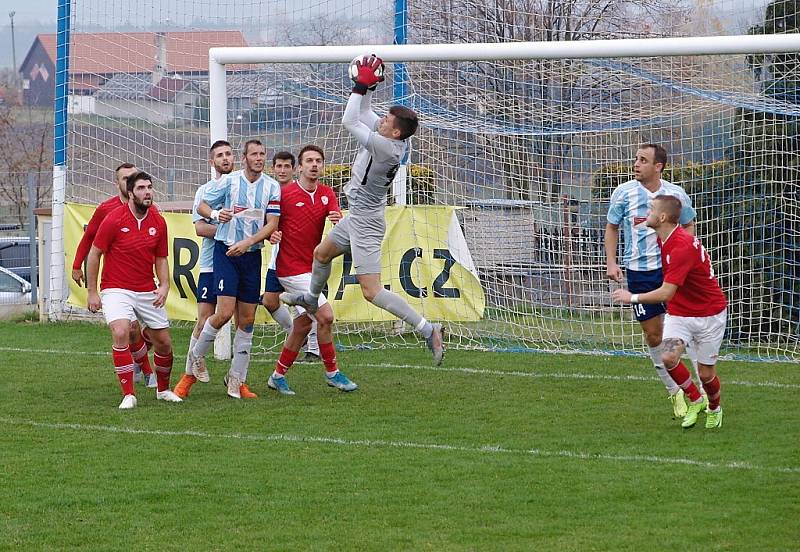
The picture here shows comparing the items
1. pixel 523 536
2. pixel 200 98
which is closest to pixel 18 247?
pixel 200 98

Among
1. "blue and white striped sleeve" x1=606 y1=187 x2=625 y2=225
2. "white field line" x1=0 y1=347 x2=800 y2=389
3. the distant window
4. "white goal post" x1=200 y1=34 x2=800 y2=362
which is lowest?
"white field line" x1=0 y1=347 x2=800 y2=389

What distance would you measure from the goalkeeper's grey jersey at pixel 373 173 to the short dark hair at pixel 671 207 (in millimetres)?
2081

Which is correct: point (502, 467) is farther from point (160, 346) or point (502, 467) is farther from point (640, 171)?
point (160, 346)

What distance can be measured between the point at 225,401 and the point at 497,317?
4.79 metres

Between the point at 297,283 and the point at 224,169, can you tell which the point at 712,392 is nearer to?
the point at 297,283

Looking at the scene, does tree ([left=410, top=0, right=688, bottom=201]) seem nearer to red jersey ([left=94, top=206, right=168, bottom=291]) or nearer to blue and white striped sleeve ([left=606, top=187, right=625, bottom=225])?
blue and white striped sleeve ([left=606, top=187, right=625, bottom=225])

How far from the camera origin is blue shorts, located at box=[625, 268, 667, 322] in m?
9.19

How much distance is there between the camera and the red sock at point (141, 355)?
1082cm

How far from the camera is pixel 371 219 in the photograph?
31.3ft

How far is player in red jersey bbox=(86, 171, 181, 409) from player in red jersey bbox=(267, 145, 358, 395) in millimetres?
1079

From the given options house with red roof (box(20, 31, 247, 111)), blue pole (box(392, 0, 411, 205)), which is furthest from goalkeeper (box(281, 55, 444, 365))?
house with red roof (box(20, 31, 247, 111))

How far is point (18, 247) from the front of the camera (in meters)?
21.0

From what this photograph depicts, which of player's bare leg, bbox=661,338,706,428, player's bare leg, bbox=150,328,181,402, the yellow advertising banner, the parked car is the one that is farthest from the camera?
the parked car

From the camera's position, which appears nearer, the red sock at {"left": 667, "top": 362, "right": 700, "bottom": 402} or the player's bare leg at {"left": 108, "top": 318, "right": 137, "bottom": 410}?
the red sock at {"left": 667, "top": 362, "right": 700, "bottom": 402}
